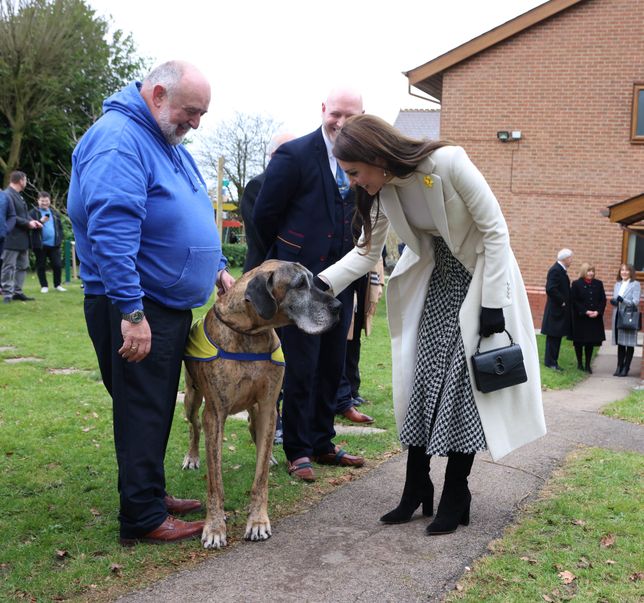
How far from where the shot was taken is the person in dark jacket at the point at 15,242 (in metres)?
13.9

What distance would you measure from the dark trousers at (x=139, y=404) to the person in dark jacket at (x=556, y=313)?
9.37 metres

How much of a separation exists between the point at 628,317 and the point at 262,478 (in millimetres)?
9852

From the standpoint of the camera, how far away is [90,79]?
31438mm

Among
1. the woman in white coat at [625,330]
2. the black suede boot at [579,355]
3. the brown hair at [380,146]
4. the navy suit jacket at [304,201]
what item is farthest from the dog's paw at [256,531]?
the black suede boot at [579,355]

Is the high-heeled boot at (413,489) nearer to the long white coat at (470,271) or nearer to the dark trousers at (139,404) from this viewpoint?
the long white coat at (470,271)

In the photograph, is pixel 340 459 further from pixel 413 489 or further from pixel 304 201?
pixel 304 201

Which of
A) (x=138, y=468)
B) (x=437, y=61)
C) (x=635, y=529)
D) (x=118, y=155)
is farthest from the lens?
(x=437, y=61)

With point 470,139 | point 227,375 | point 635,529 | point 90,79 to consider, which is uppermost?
point 90,79

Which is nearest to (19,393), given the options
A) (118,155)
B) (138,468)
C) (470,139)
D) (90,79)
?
(138,468)

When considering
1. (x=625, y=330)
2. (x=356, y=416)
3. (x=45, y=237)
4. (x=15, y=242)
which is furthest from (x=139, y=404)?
(x=45, y=237)

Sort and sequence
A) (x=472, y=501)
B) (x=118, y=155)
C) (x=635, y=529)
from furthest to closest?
(x=472, y=501) < (x=635, y=529) < (x=118, y=155)

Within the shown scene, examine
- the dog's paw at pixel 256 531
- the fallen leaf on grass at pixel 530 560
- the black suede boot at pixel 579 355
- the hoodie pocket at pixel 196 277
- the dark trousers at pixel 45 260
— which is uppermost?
the dark trousers at pixel 45 260

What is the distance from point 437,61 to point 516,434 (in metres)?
15.6

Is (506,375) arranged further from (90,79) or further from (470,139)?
(90,79)
